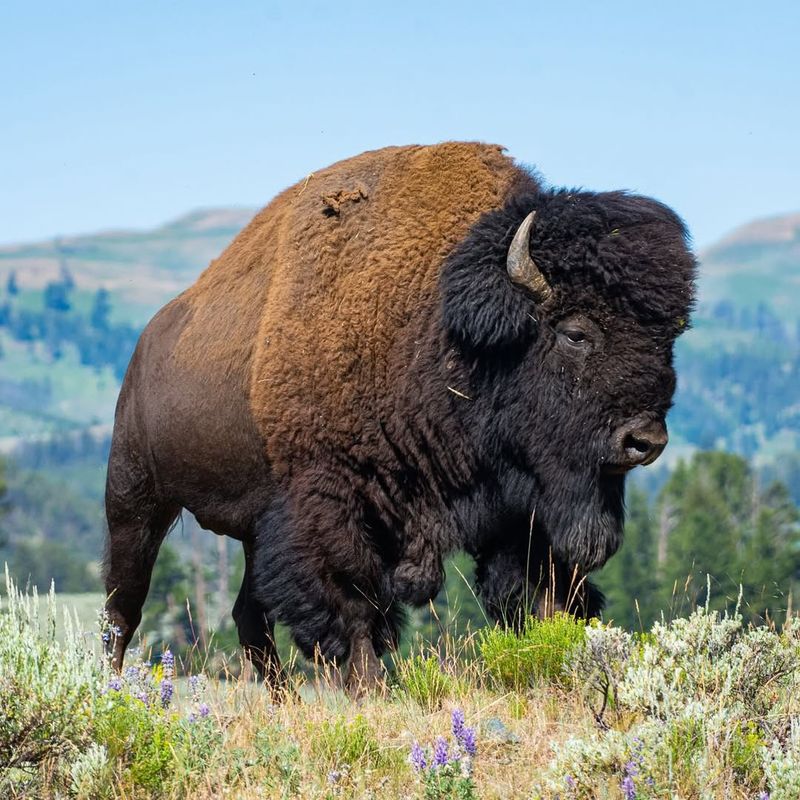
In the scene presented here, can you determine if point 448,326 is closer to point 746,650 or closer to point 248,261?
point 248,261

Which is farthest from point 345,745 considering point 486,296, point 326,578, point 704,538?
point 704,538

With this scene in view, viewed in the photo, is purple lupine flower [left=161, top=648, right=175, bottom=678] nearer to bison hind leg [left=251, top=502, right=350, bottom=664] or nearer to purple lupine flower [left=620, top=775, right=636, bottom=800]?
bison hind leg [left=251, top=502, right=350, bottom=664]

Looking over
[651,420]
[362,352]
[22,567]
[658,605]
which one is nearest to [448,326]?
[362,352]

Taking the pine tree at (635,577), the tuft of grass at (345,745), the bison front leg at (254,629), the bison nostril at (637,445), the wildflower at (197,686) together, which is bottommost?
the pine tree at (635,577)

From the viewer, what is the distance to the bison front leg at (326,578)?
5.74m

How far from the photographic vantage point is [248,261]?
6605 millimetres

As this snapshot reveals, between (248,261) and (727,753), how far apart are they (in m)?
3.89

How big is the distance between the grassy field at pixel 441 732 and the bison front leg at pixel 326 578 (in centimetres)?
107

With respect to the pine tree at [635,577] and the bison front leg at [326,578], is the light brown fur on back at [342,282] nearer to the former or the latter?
the bison front leg at [326,578]

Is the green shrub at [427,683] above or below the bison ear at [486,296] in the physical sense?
below

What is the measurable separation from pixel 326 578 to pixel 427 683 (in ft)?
3.34

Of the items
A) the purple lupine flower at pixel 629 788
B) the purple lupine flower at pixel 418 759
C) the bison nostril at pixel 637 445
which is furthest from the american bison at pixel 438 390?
the purple lupine flower at pixel 629 788

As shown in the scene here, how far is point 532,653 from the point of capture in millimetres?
5090

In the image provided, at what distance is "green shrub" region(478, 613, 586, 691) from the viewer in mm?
5008
